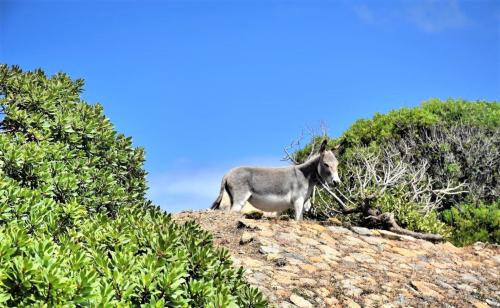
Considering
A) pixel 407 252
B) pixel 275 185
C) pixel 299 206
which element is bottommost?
pixel 407 252

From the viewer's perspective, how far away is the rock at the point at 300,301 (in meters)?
9.49

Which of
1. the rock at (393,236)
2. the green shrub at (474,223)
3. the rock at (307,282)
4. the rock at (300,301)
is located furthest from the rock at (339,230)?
the green shrub at (474,223)

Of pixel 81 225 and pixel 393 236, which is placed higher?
pixel 393 236

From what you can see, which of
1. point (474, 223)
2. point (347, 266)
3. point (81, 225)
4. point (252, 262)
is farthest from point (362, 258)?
point (474, 223)

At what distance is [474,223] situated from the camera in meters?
21.5

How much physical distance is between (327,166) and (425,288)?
15.3 feet

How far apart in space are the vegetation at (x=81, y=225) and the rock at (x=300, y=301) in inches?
103

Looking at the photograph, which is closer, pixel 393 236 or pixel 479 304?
pixel 479 304

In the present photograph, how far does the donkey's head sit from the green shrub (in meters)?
7.08

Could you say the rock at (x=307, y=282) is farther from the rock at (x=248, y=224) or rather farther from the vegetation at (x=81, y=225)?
the vegetation at (x=81, y=225)

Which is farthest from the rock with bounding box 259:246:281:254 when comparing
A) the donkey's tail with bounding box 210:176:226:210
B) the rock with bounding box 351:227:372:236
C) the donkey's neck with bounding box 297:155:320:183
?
the donkey's tail with bounding box 210:176:226:210

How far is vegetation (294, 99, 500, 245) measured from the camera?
20.9m

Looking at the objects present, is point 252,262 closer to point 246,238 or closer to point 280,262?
point 280,262

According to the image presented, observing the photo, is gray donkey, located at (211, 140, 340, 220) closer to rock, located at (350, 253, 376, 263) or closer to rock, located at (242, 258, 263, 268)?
rock, located at (350, 253, 376, 263)
